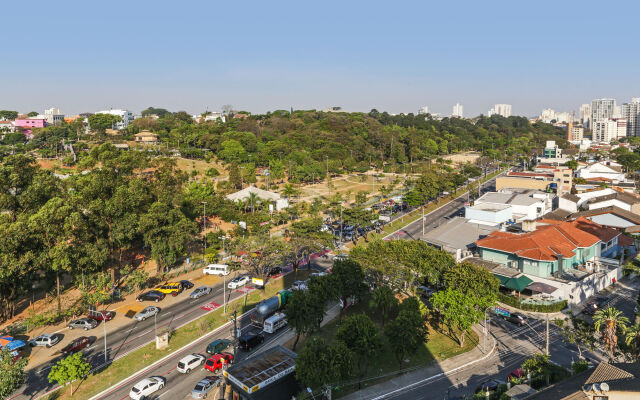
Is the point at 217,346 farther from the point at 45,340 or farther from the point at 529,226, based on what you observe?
the point at 529,226

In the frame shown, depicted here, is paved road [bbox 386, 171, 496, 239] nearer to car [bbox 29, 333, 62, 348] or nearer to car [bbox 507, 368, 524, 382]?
car [bbox 507, 368, 524, 382]

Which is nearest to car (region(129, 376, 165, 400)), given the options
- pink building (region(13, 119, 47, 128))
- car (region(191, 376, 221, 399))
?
car (region(191, 376, 221, 399))

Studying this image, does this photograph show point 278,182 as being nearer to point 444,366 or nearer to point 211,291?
point 211,291

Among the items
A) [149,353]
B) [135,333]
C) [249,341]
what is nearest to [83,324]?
[135,333]

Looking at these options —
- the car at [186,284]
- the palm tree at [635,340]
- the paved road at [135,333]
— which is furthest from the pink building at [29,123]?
the palm tree at [635,340]

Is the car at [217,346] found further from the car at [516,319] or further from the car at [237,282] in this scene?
the car at [516,319]

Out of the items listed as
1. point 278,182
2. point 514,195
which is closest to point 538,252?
point 514,195
